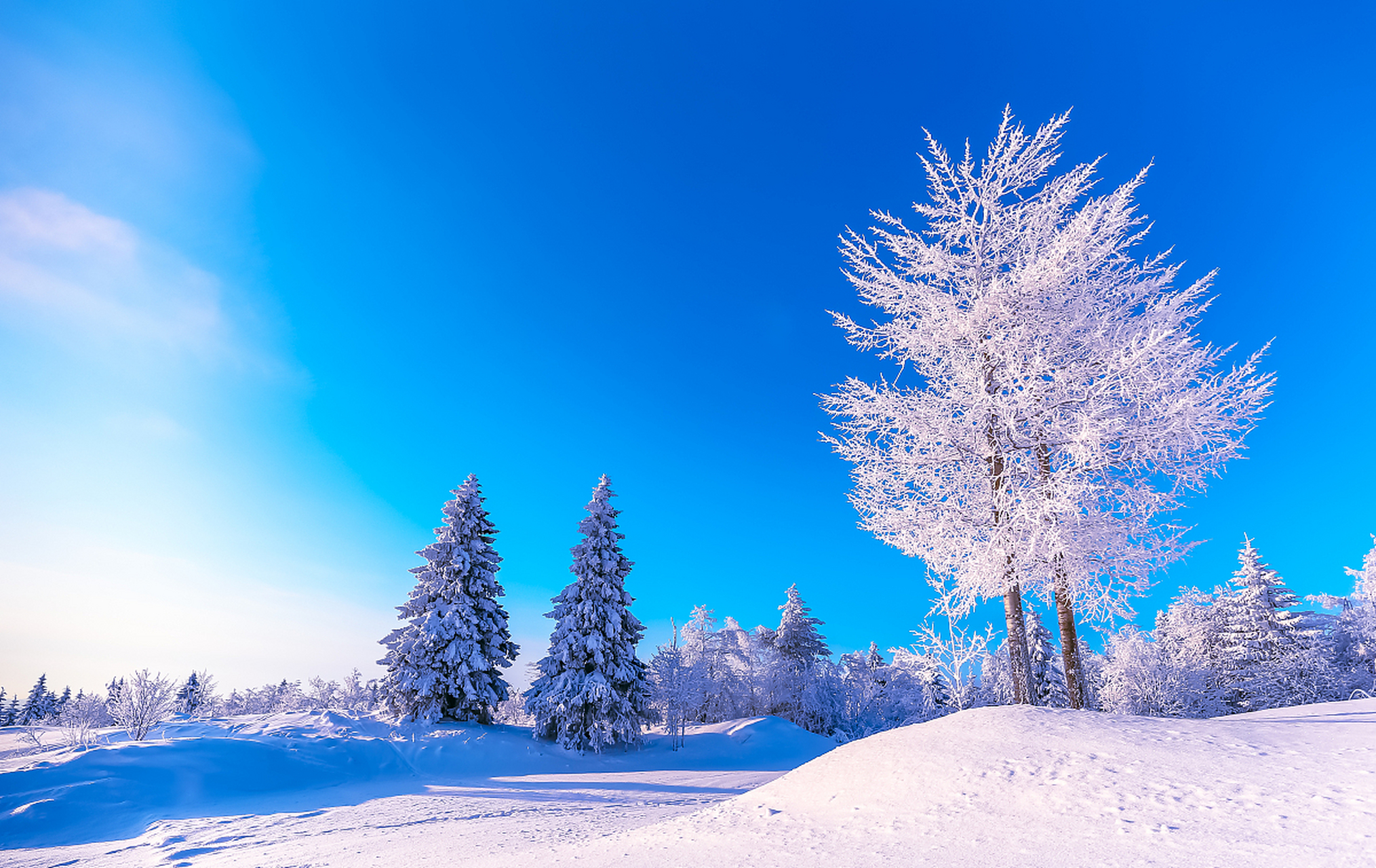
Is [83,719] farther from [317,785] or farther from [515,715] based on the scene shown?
[317,785]

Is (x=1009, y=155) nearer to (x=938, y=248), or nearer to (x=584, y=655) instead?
(x=938, y=248)

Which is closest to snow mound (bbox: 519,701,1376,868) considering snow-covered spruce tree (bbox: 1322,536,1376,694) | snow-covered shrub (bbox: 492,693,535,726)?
snow-covered shrub (bbox: 492,693,535,726)

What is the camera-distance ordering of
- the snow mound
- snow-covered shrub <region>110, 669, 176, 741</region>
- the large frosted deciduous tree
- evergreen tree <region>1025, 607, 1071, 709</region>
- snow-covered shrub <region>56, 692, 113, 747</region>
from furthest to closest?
evergreen tree <region>1025, 607, 1071, 709</region> → snow-covered shrub <region>110, 669, 176, 741</region> → snow-covered shrub <region>56, 692, 113, 747</region> → the large frosted deciduous tree → the snow mound

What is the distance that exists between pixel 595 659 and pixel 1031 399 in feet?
68.1

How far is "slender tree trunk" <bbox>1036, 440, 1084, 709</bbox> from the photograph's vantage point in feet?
31.3

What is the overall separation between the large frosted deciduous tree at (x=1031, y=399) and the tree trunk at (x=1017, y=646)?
0.13 feet

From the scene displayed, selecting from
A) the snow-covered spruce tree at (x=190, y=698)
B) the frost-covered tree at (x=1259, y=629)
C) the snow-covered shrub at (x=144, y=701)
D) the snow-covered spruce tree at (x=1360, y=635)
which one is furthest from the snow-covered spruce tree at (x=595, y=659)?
the snow-covered spruce tree at (x=190, y=698)

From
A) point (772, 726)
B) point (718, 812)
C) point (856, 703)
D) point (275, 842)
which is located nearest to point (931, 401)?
point (718, 812)

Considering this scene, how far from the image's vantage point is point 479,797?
1383 centimetres

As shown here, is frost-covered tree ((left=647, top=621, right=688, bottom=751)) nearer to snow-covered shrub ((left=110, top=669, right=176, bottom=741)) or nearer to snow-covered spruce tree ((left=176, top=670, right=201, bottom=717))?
snow-covered shrub ((left=110, top=669, right=176, bottom=741))

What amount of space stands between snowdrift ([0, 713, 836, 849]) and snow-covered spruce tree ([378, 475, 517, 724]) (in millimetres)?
1244

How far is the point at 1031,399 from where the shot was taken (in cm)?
969

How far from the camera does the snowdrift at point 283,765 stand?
1131 cm

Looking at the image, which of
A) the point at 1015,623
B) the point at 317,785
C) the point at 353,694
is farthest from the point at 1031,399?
the point at 353,694
